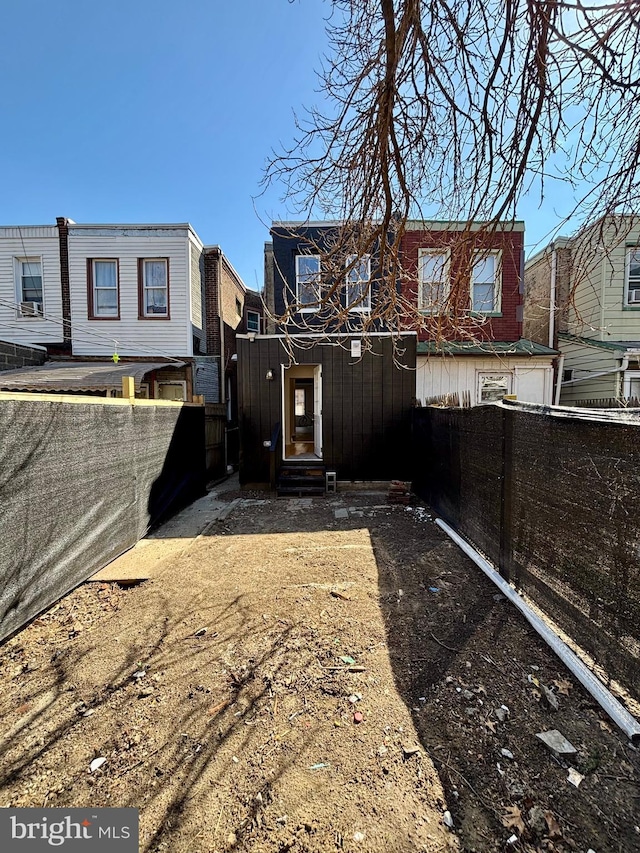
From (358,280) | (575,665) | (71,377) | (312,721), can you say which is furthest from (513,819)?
(71,377)

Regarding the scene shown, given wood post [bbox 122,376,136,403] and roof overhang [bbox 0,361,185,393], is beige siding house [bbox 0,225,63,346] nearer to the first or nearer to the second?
roof overhang [bbox 0,361,185,393]

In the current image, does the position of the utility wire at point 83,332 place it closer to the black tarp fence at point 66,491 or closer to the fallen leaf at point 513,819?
the black tarp fence at point 66,491

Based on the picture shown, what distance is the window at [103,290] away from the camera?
30.8 feet

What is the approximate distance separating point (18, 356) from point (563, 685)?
37.3 ft

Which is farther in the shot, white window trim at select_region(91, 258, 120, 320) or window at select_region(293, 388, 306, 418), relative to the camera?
window at select_region(293, 388, 306, 418)

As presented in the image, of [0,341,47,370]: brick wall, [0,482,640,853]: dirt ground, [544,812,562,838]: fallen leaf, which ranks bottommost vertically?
[0,482,640,853]: dirt ground

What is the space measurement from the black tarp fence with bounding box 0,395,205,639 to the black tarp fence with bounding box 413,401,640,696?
3.76 meters

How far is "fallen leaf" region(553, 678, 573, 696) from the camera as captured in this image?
2039mm

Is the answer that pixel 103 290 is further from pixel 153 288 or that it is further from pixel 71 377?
pixel 71 377

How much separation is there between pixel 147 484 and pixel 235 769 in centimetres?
382

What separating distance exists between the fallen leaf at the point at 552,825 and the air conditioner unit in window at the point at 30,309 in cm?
1223

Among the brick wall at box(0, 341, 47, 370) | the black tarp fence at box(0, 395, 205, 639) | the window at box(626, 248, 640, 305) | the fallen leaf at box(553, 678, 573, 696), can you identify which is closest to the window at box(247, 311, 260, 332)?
the brick wall at box(0, 341, 47, 370)

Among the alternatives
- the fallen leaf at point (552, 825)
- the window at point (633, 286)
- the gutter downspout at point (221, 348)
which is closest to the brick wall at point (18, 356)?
the gutter downspout at point (221, 348)

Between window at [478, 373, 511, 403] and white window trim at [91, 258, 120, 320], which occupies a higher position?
white window trim at [91, 258, 120, 320]
